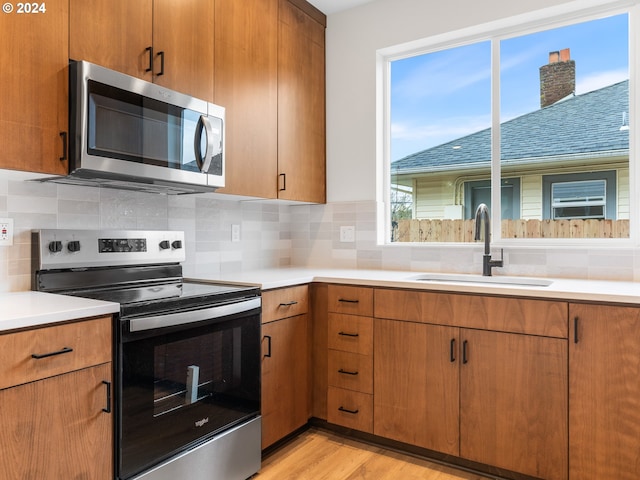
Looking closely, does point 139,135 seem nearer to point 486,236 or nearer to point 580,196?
point 486,236

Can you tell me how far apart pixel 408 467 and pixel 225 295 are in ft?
3.87

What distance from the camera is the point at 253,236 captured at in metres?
2.87

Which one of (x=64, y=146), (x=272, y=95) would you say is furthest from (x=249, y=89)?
(x=64, y=146)

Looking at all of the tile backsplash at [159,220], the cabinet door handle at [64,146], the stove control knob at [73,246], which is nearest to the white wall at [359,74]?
the tile backsplash at [159,220]

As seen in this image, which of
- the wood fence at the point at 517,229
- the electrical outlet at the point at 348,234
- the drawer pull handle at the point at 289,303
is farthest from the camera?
the electrical outlet at the point at 348,234

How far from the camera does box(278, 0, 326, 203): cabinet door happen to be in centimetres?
265

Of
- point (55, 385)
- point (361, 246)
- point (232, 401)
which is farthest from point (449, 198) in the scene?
point (55, 385)

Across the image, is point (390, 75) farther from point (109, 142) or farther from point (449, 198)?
point (109, 142)

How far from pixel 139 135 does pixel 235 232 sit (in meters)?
1.06

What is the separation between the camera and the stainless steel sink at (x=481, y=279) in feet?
7.48

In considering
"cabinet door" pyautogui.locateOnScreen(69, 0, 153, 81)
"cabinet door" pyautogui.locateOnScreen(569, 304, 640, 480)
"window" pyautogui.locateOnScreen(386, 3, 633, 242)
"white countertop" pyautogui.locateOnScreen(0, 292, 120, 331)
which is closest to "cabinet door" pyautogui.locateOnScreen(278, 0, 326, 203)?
"window" pyautogui.locateOnScreen(386, 3, 633, 242)

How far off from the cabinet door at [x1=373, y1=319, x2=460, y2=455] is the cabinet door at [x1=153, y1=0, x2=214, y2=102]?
4.69ft

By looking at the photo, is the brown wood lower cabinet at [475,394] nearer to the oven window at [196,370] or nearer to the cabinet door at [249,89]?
the oven window at [196,370]

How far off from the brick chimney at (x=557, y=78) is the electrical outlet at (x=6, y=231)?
2646mm
